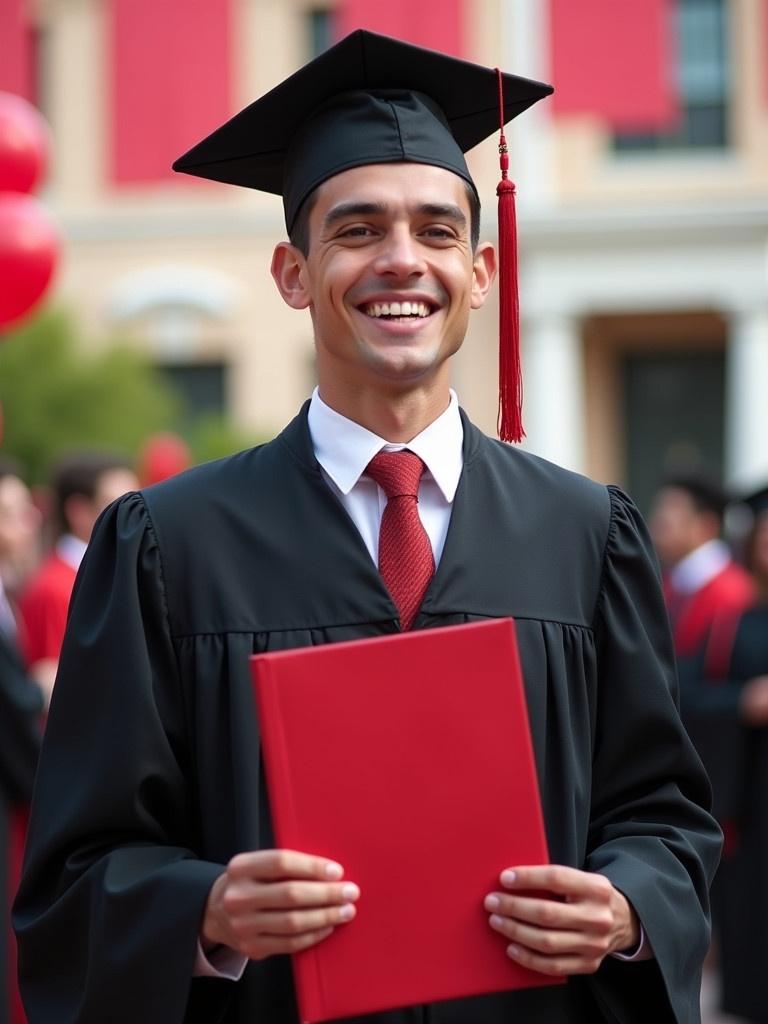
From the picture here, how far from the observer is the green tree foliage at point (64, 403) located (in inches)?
564

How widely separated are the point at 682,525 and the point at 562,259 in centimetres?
1063

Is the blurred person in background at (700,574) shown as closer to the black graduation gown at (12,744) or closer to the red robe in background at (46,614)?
the red robe in background at (46,614)

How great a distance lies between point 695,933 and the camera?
209cm

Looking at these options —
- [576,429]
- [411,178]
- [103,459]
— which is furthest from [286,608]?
[576,429]

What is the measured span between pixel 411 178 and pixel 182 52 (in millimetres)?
11417

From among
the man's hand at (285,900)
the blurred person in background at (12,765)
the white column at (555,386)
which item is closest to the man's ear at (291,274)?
the man's hand at (285,900)

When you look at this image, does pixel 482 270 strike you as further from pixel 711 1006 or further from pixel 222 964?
pixel 711 1006

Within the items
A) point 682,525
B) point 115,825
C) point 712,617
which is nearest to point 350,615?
point 115,825

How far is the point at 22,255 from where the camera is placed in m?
6.09

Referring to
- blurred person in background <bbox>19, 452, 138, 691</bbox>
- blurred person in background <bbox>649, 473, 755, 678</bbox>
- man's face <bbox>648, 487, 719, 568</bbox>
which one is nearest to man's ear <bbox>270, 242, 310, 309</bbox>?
blurred person in background <bbox>19, 452, 138, 691</bbox>

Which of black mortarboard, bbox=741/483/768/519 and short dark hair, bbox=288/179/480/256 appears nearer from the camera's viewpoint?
short dark hair, bbox=288/179/480/256

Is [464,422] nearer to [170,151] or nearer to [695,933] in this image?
[695,933]

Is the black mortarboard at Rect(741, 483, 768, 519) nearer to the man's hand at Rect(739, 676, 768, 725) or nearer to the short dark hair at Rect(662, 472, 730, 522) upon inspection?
the man's hand at Rect(739, 676, 768, 725)

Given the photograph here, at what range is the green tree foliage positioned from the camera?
564 inches
